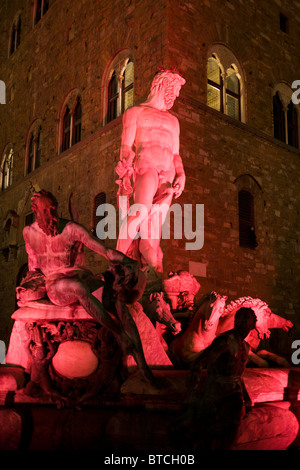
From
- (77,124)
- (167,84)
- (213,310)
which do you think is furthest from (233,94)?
(213,310)

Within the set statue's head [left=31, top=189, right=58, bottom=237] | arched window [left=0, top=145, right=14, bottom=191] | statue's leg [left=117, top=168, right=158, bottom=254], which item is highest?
arched window [left=0, top=145, right=14, bottom=191]

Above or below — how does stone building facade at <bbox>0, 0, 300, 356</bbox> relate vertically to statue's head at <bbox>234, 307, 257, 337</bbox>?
above

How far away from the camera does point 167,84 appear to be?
22.2 feet

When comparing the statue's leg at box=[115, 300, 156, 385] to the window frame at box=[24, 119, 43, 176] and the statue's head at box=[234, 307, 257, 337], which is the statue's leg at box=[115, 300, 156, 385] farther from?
the window frame at box=[24, 119, 43, 176]

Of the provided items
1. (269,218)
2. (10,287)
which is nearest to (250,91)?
(269,218)

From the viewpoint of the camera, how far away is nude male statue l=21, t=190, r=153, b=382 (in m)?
3.85

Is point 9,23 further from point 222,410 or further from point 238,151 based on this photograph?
point 222,410

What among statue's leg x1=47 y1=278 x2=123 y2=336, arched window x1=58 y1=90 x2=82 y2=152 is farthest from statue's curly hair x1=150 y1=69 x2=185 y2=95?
arched window x1=58 y1=90 x2=82 y2=152

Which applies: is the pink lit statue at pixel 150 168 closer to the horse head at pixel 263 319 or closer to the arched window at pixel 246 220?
the horse head at pixel 263 319

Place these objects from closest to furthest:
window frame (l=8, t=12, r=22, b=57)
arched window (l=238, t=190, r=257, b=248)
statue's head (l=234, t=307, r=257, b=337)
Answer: statue's head (l=234, t=307, r=257, b=337) → arched window (l=238, t=190, r=257, b=248) → window frame (l=8, t=12, r=22, b=57)

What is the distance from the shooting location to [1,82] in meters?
23.0

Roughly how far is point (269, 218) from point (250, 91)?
3.76 m

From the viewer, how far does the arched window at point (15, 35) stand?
2202 centimetres

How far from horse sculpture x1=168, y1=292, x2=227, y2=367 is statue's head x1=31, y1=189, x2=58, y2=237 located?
7.45 feet
